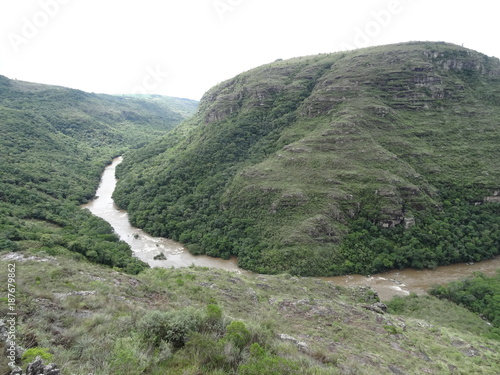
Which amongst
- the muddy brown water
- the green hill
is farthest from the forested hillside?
the green hill

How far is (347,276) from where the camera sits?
1986 inches

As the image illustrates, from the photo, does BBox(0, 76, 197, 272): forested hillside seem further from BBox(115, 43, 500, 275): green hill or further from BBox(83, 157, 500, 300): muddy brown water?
BBox(115, 43, 500, 275): green hill

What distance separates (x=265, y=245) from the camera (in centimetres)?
5594

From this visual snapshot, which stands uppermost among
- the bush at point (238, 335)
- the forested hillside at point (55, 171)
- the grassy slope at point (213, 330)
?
the bush at point (238, 335)

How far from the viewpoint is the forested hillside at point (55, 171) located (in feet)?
135

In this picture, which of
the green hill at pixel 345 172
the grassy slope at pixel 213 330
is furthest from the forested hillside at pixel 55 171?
the grassy slope at pixel 213 330

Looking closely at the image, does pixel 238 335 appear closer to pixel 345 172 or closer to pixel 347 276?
pixel 347 276

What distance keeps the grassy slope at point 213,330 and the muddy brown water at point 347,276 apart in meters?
19.0

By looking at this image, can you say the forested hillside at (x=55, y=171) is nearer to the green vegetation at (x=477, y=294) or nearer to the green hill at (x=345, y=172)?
the green hill at (x=345, y=172)

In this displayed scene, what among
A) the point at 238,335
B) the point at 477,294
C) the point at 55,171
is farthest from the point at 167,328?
the point at 55,171

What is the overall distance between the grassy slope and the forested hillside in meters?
19.8

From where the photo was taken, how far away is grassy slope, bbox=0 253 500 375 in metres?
8.11

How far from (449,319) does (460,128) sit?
66018 millimetres

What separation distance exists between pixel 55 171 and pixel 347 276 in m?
102
